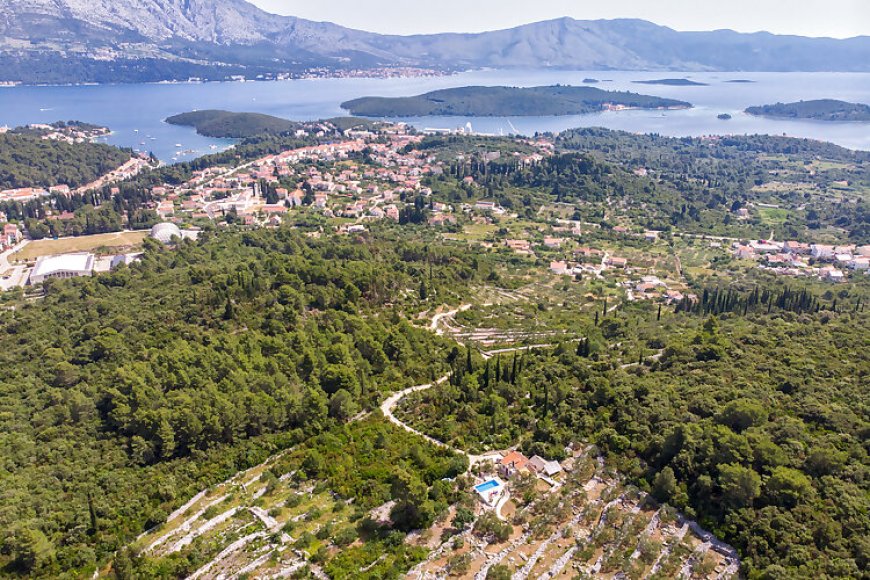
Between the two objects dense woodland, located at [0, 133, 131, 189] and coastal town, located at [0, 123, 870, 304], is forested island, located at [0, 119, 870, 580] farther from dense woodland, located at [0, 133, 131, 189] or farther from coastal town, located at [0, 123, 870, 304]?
dense woodland, located at [0, 133, 131, 189]

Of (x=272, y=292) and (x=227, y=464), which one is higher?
Answer: (x=272, y=292)

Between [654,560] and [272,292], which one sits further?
[272,292]

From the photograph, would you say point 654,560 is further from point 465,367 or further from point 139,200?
point 139,200

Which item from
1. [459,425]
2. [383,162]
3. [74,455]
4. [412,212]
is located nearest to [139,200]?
[412,212]

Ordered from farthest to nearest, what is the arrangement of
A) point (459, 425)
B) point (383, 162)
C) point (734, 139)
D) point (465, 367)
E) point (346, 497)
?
1. point (734, 139)
2. point (383, 162)
3. point (465, 367)
4. point (459, 425)
5. point (346, 497)

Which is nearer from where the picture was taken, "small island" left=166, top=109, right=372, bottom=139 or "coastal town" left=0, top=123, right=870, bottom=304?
"coastal town" left=0, top=123, right=870, bottom=304

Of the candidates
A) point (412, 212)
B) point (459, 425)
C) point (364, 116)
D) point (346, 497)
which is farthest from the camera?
point (364, 116)

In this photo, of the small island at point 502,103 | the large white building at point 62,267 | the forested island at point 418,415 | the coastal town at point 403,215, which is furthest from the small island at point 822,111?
the large white building at point 62,267

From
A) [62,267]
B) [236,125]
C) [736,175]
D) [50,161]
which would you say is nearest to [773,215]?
[736,175]

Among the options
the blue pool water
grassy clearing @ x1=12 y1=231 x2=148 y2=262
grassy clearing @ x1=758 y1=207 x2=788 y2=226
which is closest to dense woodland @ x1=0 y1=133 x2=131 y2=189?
grassy clearing @ x1=12 y1=231 x2=148 y2=262
